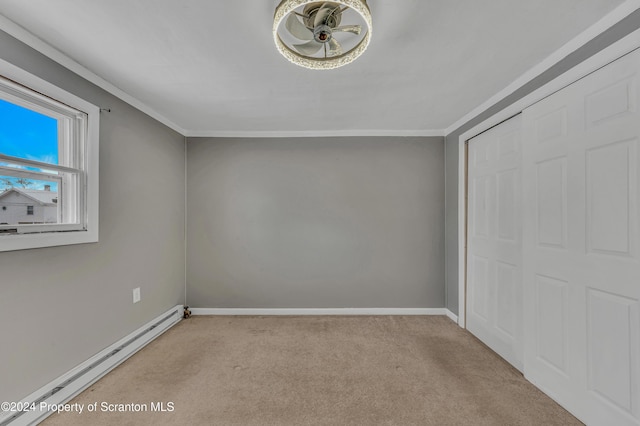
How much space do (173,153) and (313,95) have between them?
189 centimetres

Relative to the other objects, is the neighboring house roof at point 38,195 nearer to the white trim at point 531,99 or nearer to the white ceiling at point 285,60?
the white ceiling at point 285,60

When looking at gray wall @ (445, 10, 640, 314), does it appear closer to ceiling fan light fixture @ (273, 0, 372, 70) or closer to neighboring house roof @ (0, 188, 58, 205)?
ceiling fan light fixture @ (273, 0, 372, 70)

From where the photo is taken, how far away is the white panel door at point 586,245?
1.37 metres

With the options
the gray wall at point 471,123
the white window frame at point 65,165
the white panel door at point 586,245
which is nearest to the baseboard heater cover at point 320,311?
the gray wall at point 471,123

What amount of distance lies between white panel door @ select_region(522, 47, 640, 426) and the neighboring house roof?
11.3 feet

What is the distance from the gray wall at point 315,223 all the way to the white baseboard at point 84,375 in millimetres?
777

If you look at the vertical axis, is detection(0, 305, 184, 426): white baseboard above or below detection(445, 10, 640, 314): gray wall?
below

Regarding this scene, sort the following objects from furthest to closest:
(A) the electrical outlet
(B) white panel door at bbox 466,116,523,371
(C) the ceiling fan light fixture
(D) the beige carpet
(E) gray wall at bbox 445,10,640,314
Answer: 1. (A) the electrical outlet
2. (B) white panel door at bbox 466,116,523,371
3. (D) the beige carpet
4. (E) gray wall at bbox 445,10,640,314
5. (C) the ceiling fan light fixture

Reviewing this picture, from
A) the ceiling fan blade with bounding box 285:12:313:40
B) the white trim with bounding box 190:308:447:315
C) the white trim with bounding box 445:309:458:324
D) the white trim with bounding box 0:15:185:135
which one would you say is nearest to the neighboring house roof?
the white trim with bounding box 0:15:185:135

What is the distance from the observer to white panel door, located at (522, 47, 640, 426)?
1.37 m

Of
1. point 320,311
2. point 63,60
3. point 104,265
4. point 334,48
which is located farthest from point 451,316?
point 63,60

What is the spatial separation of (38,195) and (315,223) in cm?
246

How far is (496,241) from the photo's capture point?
97.2 inches

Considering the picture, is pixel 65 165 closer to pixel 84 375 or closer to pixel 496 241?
pixel 84 375
